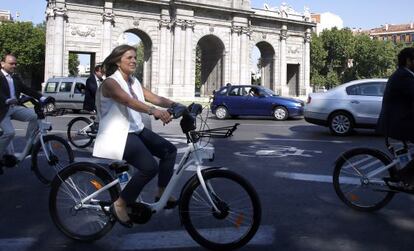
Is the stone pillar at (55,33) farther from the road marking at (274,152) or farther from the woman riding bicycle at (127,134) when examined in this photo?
the woman riding bicycle at (127,134)

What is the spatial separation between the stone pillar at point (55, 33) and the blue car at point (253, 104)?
18.4 meters

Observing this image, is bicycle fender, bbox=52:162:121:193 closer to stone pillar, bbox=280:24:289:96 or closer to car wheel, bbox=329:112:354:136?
car wheel, bbox=329:112:354:136

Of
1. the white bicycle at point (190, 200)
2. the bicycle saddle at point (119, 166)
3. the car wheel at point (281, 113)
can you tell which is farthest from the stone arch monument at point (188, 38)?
the bicycle saddle at point (119, 166)

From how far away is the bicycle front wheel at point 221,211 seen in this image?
12.1 ft

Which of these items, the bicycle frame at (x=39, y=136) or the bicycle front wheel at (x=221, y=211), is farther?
the bicycle frame at (x=39, y=136)

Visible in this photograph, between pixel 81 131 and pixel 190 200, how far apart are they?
21.2 ft

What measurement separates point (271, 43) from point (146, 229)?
4288 centimetres

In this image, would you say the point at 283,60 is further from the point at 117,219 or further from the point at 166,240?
the point at 117,219

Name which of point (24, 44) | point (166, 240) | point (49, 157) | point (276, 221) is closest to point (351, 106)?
point (276, 221)

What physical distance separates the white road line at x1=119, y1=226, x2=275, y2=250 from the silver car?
28.5 feet

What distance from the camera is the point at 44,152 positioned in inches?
240

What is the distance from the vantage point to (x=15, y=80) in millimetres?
6797

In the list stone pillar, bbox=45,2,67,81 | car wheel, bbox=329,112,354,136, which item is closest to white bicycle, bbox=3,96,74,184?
car wheel, bbox=329,112,354,136

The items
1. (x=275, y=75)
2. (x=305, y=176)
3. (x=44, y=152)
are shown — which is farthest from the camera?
(x=275, y=75)
